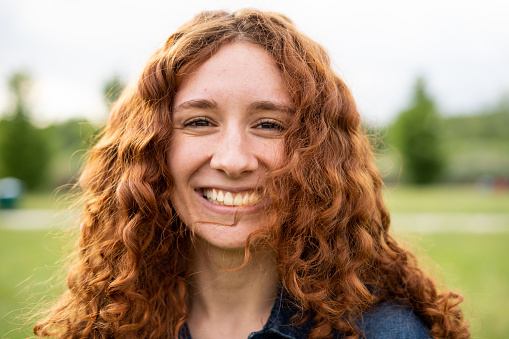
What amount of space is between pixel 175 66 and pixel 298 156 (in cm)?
72

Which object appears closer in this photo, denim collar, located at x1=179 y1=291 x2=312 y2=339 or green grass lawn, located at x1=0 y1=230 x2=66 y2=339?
denim collar, located at x1=179 y1=291 x2=312 y2=339

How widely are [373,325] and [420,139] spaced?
42.2m

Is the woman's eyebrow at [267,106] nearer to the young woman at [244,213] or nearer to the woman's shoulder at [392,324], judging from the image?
the young woman at [244,213]

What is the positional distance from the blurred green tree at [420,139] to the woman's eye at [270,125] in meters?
40.7

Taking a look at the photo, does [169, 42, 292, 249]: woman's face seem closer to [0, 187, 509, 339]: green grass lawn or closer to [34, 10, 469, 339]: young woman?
[34, 10, 469, 339]: young woman

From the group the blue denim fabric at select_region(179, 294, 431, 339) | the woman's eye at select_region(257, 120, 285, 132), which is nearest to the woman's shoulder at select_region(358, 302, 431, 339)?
the blue denim fabric at select_region(179, 294, 431, 339)

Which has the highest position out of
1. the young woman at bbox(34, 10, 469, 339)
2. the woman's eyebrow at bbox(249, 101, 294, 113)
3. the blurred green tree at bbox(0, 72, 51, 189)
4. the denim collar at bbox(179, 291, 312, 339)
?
the woman's eyebrow at bbox(249, 101, 294, 113)

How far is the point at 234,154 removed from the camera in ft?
6.27

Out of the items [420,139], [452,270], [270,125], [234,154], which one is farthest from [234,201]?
[420,139]

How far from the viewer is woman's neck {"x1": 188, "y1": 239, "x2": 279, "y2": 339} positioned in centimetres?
217

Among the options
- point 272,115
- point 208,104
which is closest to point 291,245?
point 272,115

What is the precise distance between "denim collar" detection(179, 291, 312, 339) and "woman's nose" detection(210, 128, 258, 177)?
64 cm

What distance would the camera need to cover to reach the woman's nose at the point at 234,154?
6.26 feet

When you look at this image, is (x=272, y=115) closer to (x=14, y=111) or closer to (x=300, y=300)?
(x=300, y=300)
